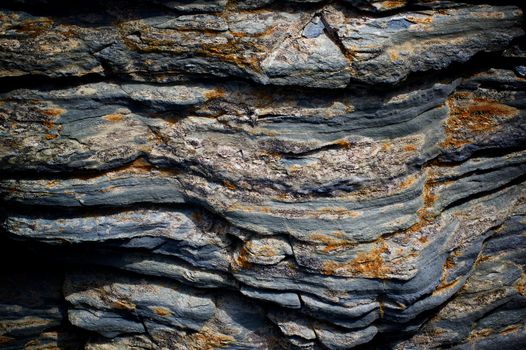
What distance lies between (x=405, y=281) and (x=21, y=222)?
18.1 feet

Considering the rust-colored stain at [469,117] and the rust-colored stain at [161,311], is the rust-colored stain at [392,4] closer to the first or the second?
the rust-colored stain at [469,117]

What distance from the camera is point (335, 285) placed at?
691 centimetres

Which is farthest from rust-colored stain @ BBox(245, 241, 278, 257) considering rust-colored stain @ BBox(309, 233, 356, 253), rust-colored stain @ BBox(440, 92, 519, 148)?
rust-colored stain @ BBox(440, 92, 519, 148)

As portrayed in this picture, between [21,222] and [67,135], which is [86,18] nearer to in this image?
[67,135]

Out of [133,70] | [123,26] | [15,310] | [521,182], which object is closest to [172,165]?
[133,70]

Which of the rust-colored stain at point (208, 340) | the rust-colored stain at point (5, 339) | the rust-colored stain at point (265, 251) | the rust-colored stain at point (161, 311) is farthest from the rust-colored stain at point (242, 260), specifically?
the rust-colored stain at point (5, 339)

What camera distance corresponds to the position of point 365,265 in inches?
269

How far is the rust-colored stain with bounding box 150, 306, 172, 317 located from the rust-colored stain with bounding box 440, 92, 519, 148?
190 inches

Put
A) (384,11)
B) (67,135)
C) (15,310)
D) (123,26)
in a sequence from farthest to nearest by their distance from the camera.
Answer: (15,310)
(67,135)
(123,26)
(384,11)

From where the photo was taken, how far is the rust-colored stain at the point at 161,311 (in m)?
7.92

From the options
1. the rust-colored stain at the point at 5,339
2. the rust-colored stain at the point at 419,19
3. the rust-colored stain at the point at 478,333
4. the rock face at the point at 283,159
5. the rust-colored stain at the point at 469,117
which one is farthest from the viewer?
the rust-colored stain at the point at 5,339

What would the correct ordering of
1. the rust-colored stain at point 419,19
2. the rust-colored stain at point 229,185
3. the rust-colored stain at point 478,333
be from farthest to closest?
the rust-colored stain at point 478,333 < the rust-colored stain at point 229,185 < the rust-colored stain at point 419,19

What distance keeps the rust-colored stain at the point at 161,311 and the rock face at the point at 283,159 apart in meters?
0.02

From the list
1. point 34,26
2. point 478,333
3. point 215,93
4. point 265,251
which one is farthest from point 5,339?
point 478,333
